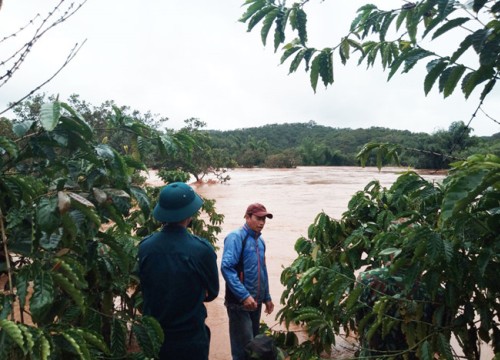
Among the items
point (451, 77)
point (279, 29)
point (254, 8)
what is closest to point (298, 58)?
point (279, 29)

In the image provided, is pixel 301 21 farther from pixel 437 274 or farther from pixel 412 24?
pixel 437 274

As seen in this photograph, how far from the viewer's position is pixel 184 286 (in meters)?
1.72

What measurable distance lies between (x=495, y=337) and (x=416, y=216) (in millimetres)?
546

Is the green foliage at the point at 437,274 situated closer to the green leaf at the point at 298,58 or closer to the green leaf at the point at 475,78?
the green leaf at the point at 475,78

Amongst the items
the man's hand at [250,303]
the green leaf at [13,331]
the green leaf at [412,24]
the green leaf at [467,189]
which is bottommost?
the man's hand at [250,303]

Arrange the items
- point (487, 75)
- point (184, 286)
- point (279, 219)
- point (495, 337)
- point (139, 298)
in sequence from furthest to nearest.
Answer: point (279, 219), point (139, 298), point (184, 286), point (495, 337), point (487, 75)

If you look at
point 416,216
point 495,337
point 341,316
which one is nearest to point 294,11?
point 416,216

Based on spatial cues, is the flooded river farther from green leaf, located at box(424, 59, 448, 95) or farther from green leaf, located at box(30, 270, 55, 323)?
green leaf, located at box(30, 270, 55, 323)

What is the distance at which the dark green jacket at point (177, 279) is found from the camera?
171cm

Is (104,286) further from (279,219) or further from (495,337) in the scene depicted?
(279,219)

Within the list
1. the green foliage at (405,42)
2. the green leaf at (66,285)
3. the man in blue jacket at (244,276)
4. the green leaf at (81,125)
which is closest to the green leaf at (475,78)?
the green foliage at (405,42)

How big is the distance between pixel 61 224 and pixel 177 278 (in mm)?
704

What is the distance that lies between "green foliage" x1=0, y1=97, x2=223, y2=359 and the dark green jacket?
199 mm

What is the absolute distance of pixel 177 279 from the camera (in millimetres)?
1707
